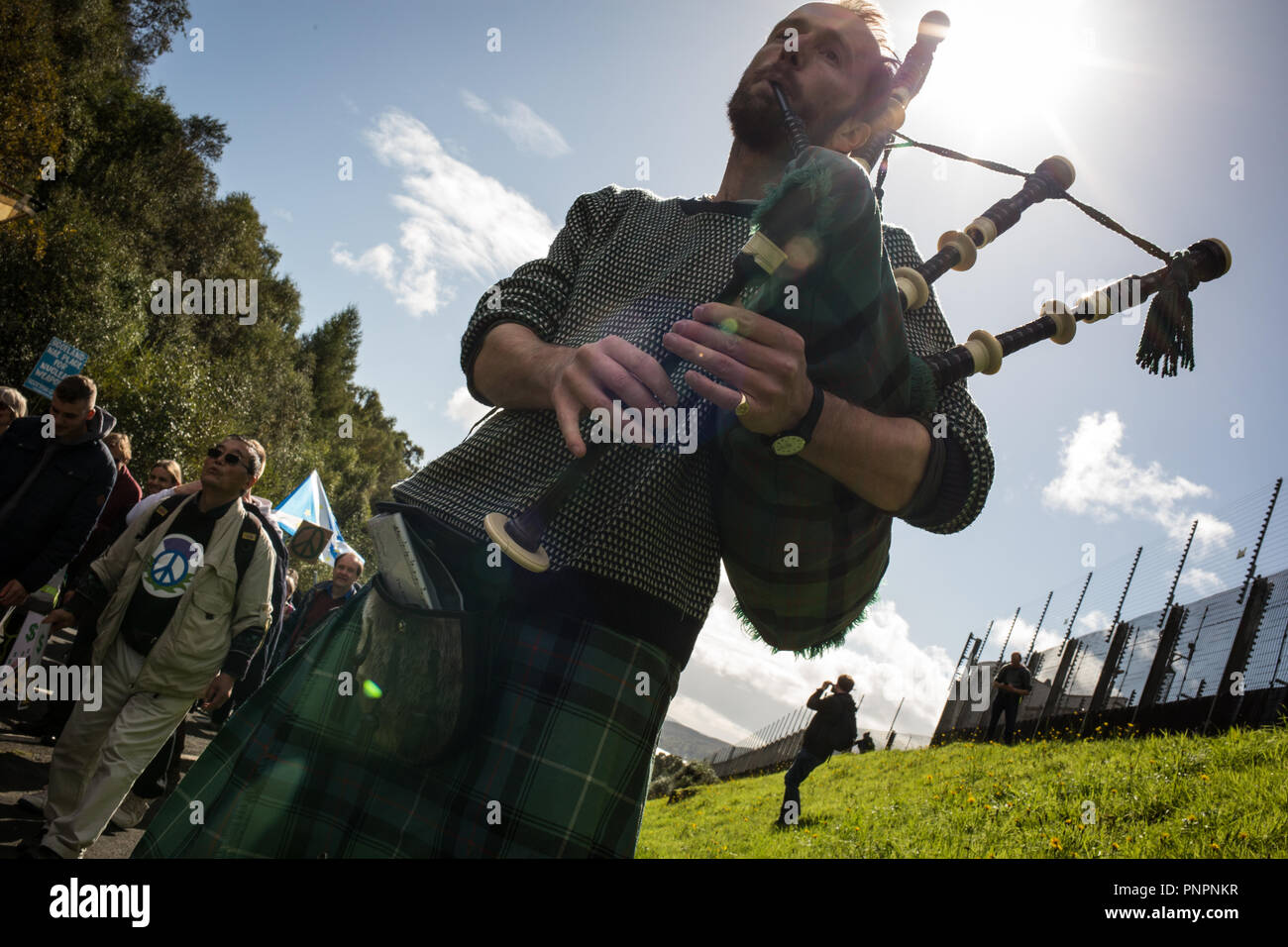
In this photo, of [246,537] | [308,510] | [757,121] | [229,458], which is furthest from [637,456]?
[308,510]

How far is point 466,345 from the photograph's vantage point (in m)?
1.56

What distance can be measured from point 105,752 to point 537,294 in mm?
4182

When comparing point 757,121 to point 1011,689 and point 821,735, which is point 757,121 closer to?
point 821,735

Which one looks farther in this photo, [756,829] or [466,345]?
[756,829]

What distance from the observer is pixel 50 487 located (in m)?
5.16

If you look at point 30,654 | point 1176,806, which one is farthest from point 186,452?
point 1176,806

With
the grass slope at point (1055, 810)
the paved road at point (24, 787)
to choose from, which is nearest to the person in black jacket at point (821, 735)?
the grass slope at point (1055, 810)

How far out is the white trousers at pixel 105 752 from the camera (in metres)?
4.06

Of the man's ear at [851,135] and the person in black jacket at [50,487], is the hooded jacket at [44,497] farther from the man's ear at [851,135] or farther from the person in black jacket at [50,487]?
the man's ear at [851,135]

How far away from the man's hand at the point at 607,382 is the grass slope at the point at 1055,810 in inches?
220

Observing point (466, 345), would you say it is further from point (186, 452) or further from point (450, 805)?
point (186, 452)
